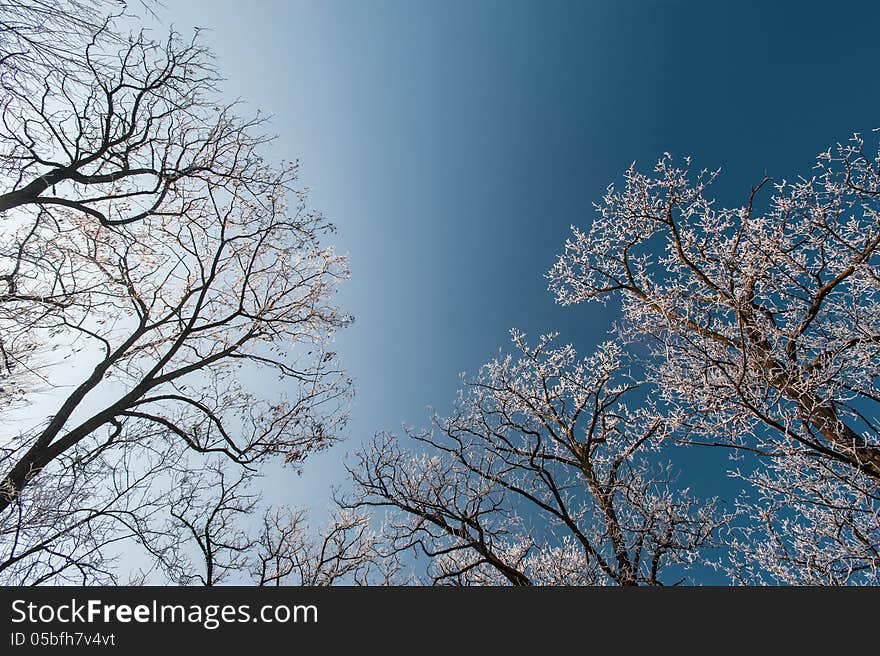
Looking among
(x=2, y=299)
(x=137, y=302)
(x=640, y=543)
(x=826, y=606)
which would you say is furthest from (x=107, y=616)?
(x=640, y=543)

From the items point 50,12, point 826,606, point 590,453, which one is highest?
point 50,12

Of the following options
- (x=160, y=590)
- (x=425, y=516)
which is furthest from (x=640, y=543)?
(x=160, y=590)

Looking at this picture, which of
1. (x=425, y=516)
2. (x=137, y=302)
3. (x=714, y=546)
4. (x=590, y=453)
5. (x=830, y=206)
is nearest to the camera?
(x=830, y=206)

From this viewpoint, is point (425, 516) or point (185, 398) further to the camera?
point (425, 516)

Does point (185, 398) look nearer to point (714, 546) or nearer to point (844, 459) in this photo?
point (844, 459)

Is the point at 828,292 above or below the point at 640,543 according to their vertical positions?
above

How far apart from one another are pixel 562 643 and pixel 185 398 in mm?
7221

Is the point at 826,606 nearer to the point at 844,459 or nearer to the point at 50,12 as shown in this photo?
the point at 844,459

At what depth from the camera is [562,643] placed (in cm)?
371

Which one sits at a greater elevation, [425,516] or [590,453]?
[590,453]

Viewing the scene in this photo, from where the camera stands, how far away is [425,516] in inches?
360

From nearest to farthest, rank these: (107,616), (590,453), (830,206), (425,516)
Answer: (107,616) < (830,206) < (425,516) < (590,453)

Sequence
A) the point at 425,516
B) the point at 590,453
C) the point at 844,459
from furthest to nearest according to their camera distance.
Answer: the point at 590,453 < the point at 425,516 < the point at 844,459

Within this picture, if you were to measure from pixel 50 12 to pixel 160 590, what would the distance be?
5.44 meters
